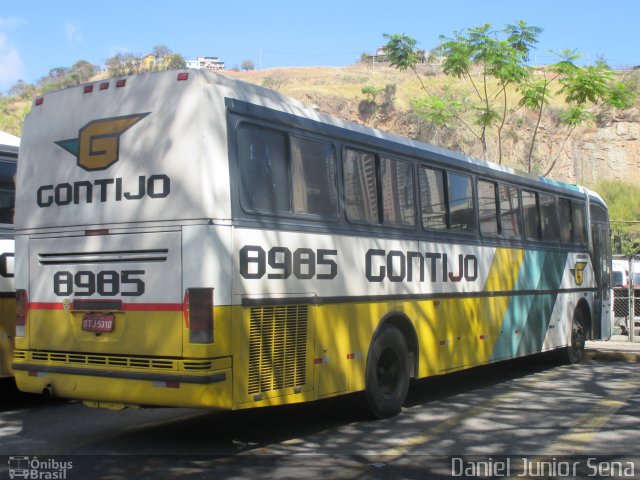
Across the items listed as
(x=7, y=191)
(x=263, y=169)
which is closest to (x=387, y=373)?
(x=263, y=169)

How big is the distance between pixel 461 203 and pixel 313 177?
3.29m

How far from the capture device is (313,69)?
105500 mm

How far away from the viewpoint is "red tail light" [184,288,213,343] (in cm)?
651

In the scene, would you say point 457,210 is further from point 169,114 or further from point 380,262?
point 169,114

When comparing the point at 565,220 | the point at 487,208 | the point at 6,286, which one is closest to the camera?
the point at 6,286

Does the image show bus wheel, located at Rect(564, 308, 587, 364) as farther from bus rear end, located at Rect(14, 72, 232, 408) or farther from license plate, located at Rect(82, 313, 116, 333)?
license plate, located at Rect(82, 313, 116, 333)

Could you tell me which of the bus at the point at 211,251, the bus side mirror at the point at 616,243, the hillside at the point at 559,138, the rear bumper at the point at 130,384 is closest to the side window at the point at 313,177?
the bus at the point at 211,251

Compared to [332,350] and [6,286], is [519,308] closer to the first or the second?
[332,350]

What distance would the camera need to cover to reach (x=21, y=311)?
25.1 feet

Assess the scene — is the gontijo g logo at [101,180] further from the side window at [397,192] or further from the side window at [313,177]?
the side window at [397,192]

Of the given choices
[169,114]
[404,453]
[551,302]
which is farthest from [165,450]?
[551,302]

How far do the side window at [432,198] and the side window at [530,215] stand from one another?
268cm

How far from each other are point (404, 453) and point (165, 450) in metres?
2.13

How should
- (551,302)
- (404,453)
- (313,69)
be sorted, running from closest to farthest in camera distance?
(404,453)
(551,302)
(313,69)
